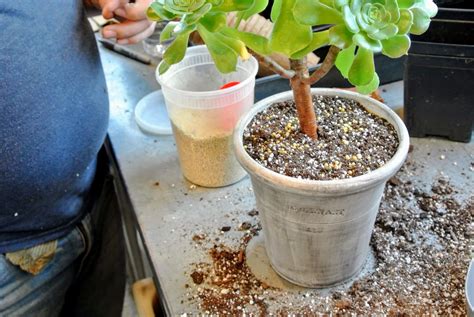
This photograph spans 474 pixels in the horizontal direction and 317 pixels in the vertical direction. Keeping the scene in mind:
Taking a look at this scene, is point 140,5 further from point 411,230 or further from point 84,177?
point 411,230

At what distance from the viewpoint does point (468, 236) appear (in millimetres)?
693

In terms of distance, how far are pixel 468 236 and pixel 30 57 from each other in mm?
622

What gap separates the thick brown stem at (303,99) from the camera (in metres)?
0.60

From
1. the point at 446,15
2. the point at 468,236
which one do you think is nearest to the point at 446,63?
the point at 446,15

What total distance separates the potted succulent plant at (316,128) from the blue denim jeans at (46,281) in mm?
359

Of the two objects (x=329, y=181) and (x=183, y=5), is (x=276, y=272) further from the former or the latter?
(x=183, y=5)

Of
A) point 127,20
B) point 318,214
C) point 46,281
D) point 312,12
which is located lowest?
point 46,281

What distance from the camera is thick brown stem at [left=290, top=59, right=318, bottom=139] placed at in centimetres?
60

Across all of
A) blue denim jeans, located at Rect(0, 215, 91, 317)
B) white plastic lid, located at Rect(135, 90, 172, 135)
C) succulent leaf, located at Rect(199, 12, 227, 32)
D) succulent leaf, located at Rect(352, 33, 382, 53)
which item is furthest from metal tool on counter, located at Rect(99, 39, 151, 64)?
succulent leaf, located at Rect(352, 33, 382, 53)

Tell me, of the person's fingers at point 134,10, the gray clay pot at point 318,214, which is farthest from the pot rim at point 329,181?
the person's fingers at point 134,10

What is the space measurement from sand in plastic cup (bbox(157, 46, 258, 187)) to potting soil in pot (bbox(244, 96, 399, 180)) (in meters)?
0.10

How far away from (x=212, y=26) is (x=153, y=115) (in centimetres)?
44

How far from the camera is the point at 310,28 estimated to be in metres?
0.54

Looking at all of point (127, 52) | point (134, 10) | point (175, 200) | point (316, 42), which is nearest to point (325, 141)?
point (316, 42)
